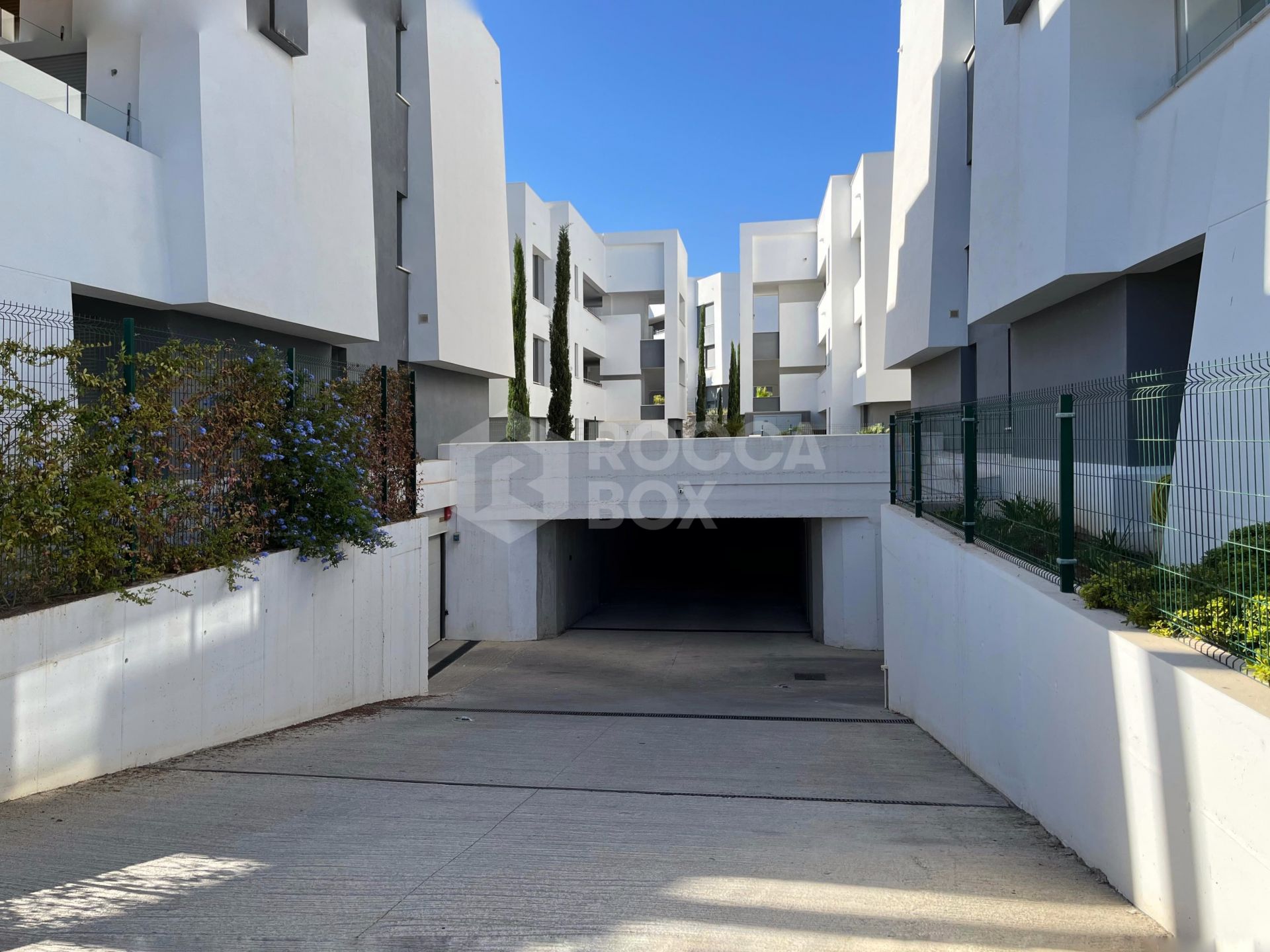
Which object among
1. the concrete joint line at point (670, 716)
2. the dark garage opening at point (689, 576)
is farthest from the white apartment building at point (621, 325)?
the concrete joint line at point (670, 716)

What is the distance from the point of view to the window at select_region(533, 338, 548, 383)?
2922cm

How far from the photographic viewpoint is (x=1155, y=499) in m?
4.90

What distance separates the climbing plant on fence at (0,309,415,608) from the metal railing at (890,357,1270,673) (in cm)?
635

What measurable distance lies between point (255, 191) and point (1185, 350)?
11565 mm

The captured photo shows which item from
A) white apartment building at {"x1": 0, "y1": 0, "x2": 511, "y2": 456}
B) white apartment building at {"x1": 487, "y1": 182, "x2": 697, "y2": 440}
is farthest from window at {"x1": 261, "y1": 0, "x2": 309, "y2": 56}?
white apartment building at {"x1": 487, "y1": 182, "x2": 697, "y2": 440}

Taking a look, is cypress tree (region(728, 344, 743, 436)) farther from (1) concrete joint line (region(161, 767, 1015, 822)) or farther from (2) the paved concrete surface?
(1) concrete joint line (region(161, 767, 1015, 822))

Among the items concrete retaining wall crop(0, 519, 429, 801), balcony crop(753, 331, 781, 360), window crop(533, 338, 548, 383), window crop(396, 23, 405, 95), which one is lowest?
concrete retaining wall crop(0, 519, 429, 801)

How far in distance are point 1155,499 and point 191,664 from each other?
6.79m

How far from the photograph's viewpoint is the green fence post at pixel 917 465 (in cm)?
1108

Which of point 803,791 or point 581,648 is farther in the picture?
point 581,648

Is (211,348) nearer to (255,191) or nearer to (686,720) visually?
(255,191)

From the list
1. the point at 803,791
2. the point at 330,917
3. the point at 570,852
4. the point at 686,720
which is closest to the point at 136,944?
the point at 330,917

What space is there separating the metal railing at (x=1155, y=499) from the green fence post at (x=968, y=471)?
69cm

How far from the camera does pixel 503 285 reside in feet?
69.2
